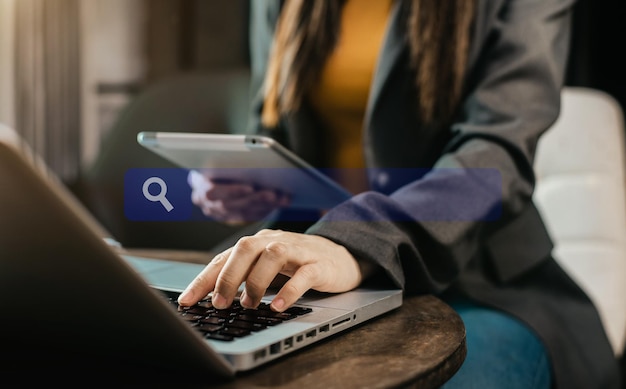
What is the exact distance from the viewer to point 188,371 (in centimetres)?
35

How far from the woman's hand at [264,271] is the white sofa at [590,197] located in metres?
0.84

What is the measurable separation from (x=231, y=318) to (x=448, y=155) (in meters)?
0.36

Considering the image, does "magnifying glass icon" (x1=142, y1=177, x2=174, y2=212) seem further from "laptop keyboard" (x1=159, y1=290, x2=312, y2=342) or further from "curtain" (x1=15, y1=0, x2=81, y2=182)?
"curtain" (x1=15, y1=0, x2=81, y2=182)

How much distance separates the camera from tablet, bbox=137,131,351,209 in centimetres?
51

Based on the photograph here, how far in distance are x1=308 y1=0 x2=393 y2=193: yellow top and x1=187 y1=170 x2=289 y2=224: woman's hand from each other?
16cm

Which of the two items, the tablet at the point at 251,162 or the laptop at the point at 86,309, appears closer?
the laptop at the point at 86,309

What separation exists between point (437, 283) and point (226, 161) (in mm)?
213

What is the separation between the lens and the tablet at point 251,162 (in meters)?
0.51

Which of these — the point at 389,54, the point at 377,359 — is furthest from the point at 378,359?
the point at 389,54

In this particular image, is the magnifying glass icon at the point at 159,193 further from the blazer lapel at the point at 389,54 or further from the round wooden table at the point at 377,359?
the blazer lapel at the point at 389,54
